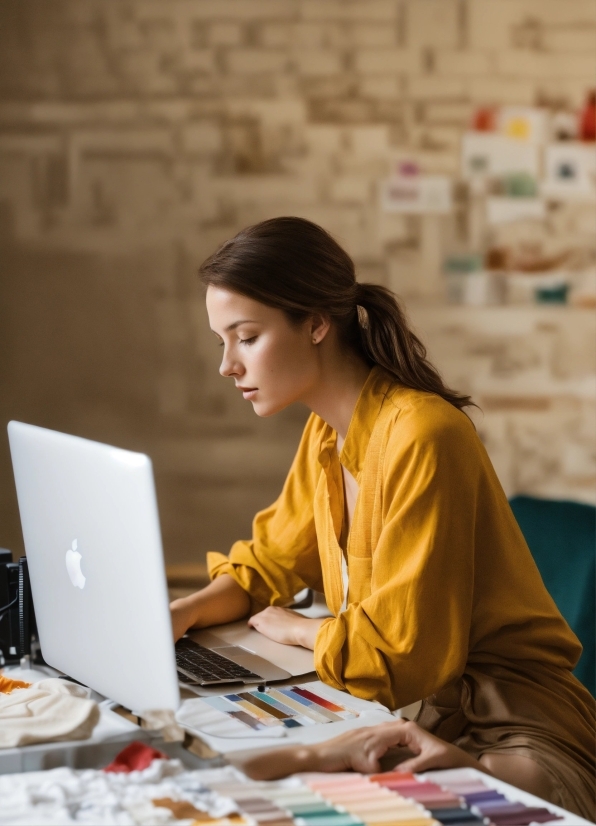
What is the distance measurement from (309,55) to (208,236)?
0.58 m

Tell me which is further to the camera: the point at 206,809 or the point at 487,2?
the point at 487,2

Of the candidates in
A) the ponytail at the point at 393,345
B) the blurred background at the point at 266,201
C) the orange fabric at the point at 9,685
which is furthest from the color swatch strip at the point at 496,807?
the blurred background at the point at 266,201

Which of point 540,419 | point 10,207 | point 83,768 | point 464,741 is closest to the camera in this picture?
point 83,768

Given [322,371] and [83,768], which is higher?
[322,371]

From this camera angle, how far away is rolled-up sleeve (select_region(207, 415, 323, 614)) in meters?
1.77

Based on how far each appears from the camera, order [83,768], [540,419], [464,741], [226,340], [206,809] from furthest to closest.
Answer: [540,419], [226,340], [464,741], [83,768], [206,809]

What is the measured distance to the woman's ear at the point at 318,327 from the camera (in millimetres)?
1609

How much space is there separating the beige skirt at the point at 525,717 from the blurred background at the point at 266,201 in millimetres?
1498

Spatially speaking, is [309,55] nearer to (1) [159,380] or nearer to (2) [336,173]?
(2) [336,173]

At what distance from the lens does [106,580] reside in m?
1.20

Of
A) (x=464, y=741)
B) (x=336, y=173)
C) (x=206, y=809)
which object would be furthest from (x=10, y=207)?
(x=206, y=809)

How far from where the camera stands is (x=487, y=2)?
9.64ft

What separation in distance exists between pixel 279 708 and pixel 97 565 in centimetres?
29

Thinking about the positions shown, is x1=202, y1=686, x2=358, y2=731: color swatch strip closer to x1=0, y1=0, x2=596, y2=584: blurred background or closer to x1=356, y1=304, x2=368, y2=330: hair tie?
x1=356, y1=304, x2=368, y2=330: hair tie
